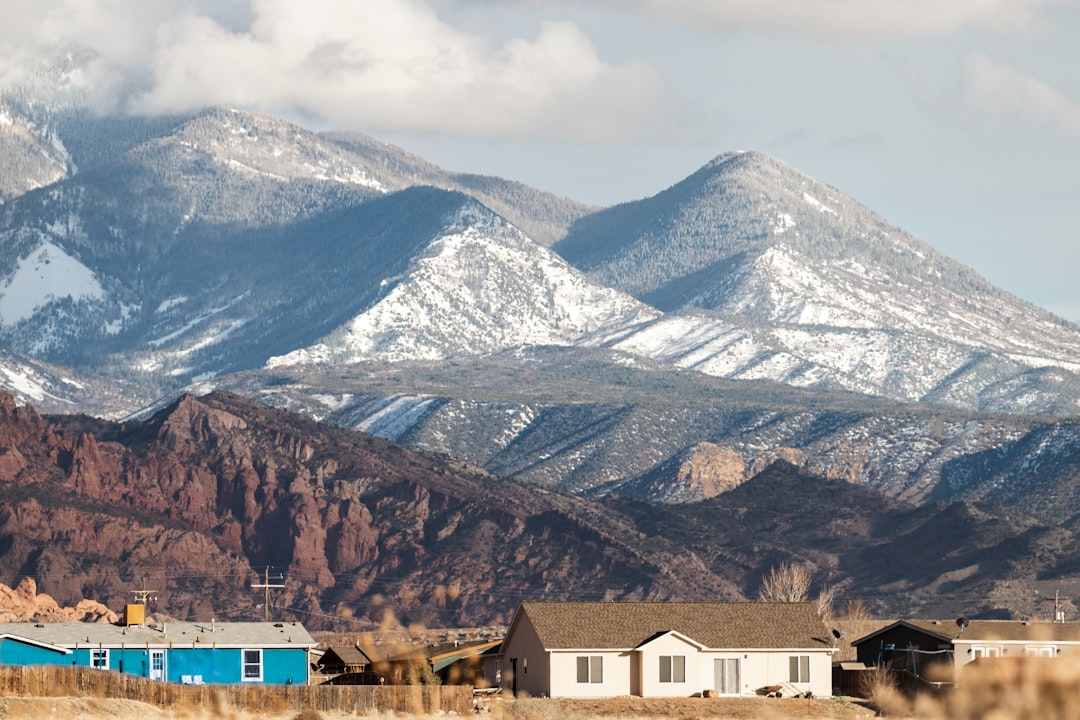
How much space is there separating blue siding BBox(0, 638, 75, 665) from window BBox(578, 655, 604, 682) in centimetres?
2230

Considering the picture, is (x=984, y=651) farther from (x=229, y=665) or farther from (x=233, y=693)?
(x=233, y=693)

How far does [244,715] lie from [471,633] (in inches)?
4536

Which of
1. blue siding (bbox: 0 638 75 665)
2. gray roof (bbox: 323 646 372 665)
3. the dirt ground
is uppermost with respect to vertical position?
blue siding (bbox: 0 638 75 665)

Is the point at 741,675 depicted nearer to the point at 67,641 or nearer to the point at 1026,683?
the point at 67,641

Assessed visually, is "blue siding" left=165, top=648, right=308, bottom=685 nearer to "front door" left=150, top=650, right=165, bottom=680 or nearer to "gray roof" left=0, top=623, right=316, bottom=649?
"front door" left=150, top=650, right=165, bottom=680

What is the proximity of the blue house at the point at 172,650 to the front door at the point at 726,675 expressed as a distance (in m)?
19.3

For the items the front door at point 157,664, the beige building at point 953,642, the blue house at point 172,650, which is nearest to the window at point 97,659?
the blue house at point 172,650

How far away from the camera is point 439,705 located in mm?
88562

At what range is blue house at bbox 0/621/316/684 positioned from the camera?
10031 cm

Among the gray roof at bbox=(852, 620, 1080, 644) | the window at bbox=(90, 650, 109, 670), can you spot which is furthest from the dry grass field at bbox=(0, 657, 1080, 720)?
the window at bbox=(90, 650, 109, 670)

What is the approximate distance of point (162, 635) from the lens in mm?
106562

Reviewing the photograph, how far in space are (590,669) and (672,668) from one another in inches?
151

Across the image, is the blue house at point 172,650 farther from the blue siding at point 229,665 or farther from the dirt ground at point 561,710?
the dirt ground at point 561,710

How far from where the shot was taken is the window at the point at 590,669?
98.4 m
